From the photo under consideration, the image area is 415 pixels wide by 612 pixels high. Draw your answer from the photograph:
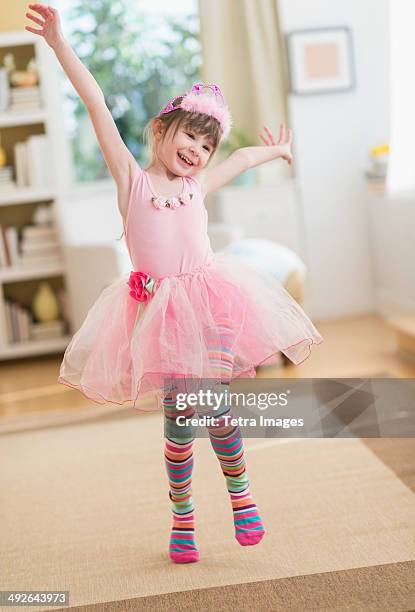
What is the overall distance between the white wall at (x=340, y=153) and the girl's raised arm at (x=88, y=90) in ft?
10.7

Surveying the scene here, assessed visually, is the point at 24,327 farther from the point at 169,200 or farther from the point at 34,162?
the point at 169,200

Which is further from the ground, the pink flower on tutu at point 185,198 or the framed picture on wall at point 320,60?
the framed picture on wall at point 320,60

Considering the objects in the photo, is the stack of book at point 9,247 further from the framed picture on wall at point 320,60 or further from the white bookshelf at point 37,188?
the framed picture on wall at point 320,60

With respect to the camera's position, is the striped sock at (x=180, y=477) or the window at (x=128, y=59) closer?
the striped sock at (x=180, y=477)

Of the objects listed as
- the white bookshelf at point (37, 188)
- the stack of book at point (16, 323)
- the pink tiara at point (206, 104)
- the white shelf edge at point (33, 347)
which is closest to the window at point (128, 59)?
the white bookshelf at point (37, 188)

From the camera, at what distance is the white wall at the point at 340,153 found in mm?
5081

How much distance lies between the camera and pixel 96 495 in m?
2.64

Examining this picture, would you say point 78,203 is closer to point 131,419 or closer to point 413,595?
point 131,419

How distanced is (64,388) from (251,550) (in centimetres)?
230

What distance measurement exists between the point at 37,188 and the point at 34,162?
0.14 m

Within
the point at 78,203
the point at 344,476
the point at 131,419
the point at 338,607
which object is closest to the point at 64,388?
the point at 131,419

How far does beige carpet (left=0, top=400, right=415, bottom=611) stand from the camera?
1.84 metres

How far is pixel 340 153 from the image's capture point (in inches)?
203

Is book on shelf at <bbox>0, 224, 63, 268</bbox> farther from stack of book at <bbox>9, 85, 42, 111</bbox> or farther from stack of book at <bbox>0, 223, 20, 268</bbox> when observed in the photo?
stack of book at <bbox>9, 85, 42, 111</bbox>
